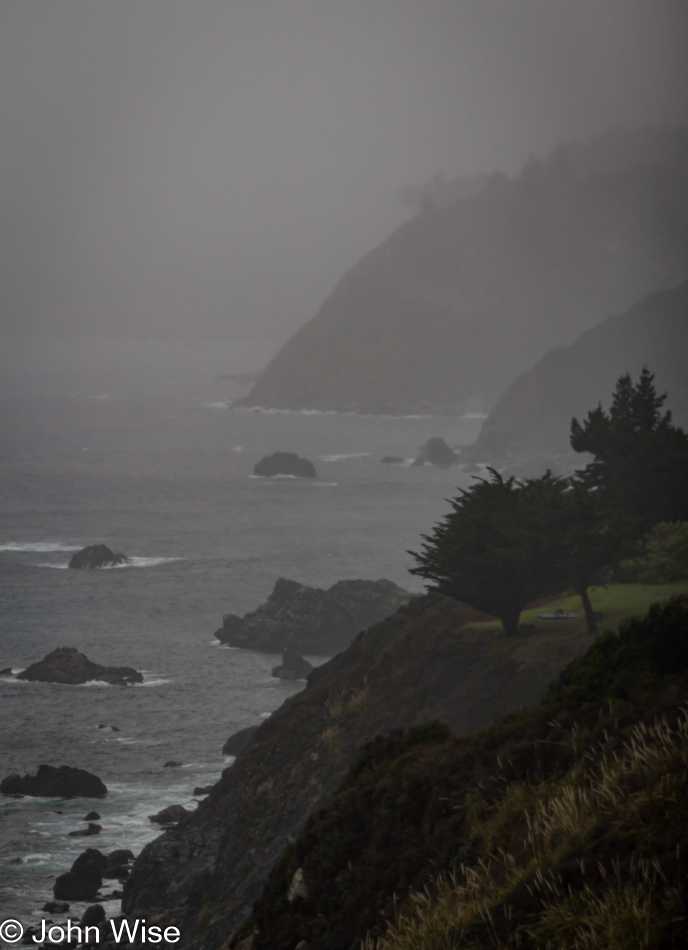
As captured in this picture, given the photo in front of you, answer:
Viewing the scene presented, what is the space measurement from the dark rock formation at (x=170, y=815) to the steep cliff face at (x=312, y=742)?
12.3 feet

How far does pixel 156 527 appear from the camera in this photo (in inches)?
4815

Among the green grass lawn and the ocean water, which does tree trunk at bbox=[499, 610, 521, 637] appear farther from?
the ocean water

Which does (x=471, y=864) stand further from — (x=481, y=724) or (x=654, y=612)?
(x=481, y=724)

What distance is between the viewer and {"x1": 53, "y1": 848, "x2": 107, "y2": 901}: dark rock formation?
1549 inches

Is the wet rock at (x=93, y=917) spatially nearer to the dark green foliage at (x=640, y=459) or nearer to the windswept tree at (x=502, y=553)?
the windswept tree at (x=502, y=553)

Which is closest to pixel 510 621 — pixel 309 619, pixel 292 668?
pixel 292 668

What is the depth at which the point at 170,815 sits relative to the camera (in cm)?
4694

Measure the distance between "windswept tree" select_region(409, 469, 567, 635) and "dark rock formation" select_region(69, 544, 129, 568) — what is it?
65.8 meters

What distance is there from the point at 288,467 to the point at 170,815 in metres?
115

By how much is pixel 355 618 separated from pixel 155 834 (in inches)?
1482

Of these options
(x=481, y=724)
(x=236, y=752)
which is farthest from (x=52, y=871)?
(x=481, y=724)

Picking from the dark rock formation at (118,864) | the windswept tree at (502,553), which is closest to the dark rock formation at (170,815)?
the dark rock formation at (118,864)

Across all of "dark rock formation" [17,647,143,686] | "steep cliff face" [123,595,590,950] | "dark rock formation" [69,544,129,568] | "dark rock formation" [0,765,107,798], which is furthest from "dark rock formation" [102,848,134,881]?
"dark rock formation" [69,544,129,568]

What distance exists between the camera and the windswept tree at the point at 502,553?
3881 centimetres
